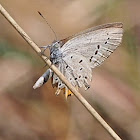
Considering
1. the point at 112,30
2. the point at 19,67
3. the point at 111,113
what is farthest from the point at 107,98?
the point at 112,30

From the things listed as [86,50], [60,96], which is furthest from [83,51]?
[60,96]

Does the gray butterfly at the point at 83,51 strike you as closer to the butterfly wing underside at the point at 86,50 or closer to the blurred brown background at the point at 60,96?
the butterfly wing underside at the point at 86,50

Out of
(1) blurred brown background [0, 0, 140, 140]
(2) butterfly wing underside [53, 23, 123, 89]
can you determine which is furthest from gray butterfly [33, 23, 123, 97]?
(1) blurred brown background [0, 0, 140, 140]

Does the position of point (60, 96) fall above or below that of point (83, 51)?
below

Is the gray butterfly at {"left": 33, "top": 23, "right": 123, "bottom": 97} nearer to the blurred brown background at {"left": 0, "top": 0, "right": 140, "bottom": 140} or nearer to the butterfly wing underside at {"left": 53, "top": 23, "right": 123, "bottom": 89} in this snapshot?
the butterfly wing underside at {"left": 53, "top": 23, "right": 123, "bottom": 89}

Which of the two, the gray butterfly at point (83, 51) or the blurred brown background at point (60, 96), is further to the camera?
the blurred brown background at point (60, 96)

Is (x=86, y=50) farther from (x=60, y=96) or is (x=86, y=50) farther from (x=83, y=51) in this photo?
(x=60, y=96)

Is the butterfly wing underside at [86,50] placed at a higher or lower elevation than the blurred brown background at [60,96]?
higher

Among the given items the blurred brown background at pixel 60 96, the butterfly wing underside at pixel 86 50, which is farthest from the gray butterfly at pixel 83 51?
the blurred brown background at pixel 60 96
